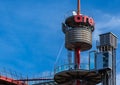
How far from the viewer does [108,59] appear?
103m

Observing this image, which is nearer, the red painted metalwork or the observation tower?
the observation tower

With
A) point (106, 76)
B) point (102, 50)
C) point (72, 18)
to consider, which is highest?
point (72, 18)

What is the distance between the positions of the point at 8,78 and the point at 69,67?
23834 mm

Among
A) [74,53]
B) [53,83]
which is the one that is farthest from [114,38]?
[53,83]

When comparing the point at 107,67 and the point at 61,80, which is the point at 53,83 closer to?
the point at 61,80

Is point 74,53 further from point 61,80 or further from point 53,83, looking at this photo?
point 53,83

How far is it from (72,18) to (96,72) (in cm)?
1607

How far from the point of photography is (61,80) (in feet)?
372

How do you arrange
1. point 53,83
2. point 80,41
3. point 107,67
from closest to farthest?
point 107,67
point 80,41
point 53,83

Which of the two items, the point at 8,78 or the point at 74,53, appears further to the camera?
the point at 8,78

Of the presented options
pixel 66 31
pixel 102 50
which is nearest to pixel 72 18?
pixel 66 31

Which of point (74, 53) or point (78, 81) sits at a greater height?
point (74, 53)

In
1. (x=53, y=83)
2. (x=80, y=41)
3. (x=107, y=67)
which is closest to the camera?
(x=107, y=67)

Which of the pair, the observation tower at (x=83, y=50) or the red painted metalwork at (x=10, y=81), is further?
the red painted metalwork at (x=10, y=81)
